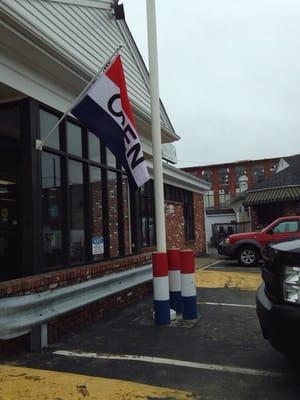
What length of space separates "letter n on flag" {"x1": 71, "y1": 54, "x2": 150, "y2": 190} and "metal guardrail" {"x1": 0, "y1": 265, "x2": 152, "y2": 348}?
1653 millimetres

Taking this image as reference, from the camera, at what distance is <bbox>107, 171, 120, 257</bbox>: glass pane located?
8.75 metres

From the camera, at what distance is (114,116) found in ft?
21.7

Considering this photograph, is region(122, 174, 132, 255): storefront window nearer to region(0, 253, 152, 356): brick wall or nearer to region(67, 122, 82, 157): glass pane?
region(0, 253, 152, 356): brick wall

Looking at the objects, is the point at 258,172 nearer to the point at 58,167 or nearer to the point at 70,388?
the point at 58,167

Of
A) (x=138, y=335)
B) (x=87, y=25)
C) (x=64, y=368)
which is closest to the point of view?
(x=64, y=368)

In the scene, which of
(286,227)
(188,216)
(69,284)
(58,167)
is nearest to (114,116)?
(58,167)

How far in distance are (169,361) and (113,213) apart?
14.2ft

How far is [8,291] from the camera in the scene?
509 cm

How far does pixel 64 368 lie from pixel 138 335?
5.12 feet

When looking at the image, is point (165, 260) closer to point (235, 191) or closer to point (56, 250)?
point (56, 250)

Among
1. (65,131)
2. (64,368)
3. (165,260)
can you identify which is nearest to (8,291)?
(64,368)

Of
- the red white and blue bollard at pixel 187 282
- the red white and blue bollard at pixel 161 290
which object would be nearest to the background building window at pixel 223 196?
the red white and blue bollard at pixel 187 282

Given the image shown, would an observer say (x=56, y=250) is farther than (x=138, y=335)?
Yes

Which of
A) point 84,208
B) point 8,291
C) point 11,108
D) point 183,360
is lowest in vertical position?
point 183,360
